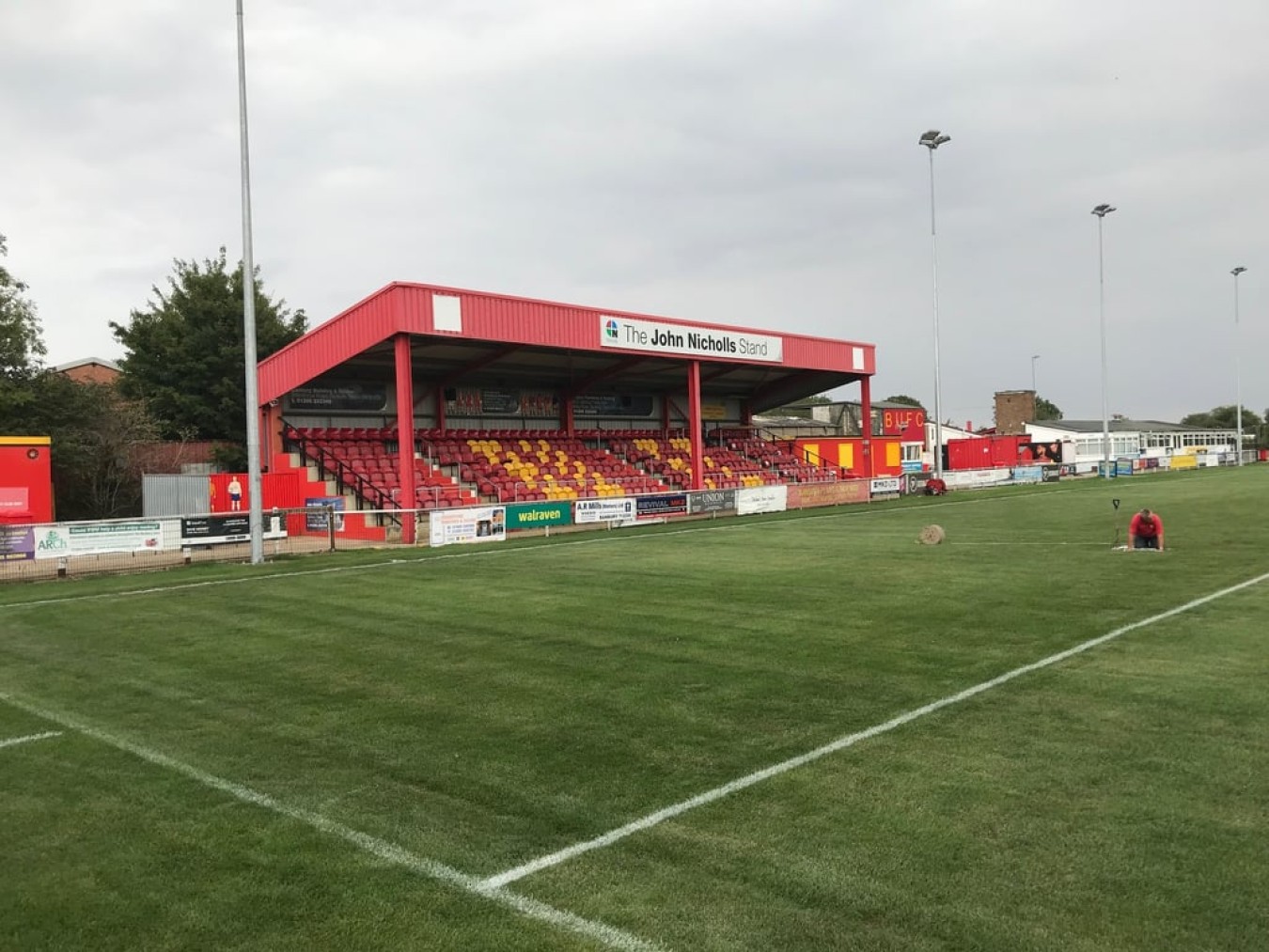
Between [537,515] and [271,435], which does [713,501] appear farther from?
[271,435]

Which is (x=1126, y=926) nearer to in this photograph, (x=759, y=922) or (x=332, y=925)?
(x=759, y=922)

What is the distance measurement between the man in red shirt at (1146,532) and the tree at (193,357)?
3823 cm

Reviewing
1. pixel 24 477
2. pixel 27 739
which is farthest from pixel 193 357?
pixel 27 739

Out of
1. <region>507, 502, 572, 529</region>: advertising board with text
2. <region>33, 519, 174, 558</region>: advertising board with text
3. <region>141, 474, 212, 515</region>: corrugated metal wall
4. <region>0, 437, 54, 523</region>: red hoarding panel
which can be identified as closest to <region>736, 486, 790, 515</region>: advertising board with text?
<region>507, 502, 572, 529</region>: advertising board with text

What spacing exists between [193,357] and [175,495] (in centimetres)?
1518

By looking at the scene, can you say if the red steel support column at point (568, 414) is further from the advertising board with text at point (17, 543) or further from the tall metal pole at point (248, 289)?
the advertising board with text at point (17, 543)

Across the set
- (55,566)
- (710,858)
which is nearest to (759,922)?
(710,858)

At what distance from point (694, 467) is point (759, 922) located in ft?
112

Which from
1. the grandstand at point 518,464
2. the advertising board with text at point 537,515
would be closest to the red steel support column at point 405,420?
the grandstand at point 518,464

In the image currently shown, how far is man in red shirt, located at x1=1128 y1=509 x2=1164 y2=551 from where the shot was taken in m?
18.0

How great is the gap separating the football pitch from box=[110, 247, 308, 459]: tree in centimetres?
3276

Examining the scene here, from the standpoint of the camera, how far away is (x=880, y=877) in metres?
4.41

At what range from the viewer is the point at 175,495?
1221 inches

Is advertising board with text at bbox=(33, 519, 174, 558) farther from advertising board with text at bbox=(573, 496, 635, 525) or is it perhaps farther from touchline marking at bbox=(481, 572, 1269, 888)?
touchline marking at bbox=(481, 572, 1269, 888)
